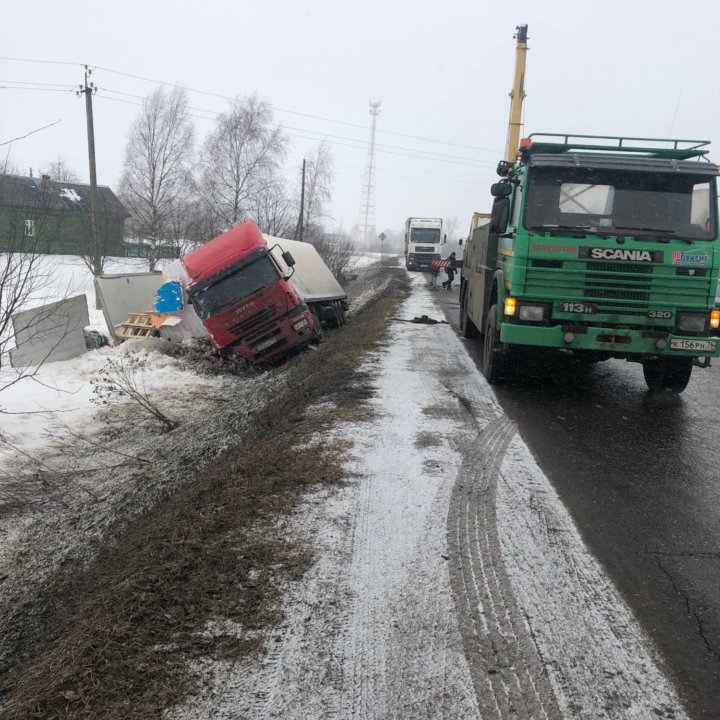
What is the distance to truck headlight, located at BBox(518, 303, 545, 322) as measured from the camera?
22.4 feet

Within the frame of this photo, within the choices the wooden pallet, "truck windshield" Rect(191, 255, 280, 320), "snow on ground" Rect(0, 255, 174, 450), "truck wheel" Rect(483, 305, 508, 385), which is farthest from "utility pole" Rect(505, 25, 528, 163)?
"snow on ground" Rect(0, 255, 174, 450)

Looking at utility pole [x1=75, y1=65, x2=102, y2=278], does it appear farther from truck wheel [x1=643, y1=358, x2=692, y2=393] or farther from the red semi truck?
truck wheel [x1=643, y1=358, x2=692, y2=393]

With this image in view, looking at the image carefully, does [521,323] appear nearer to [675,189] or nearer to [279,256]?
[675,189]

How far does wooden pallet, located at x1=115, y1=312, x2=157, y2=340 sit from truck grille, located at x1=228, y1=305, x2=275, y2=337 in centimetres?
281

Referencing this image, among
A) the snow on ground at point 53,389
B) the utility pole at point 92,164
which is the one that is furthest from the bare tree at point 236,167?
the snow on ground at point 53,389

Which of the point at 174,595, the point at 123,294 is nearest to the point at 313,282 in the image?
the point at 123,294

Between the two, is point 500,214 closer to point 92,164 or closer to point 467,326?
point 467,326

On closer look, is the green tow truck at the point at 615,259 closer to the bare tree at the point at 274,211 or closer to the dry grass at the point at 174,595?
the dry grass at the point at 174,595

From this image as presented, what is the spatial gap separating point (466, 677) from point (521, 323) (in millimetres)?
5072

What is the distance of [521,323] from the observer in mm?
6945

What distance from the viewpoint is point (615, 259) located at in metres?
6.60

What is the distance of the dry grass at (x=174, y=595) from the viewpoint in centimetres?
232

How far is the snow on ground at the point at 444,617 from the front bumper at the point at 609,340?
245 centimetres

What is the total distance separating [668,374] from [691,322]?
112 centimetres
